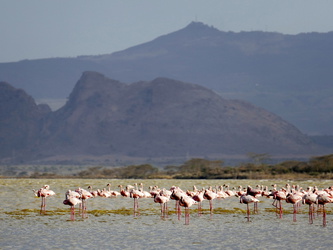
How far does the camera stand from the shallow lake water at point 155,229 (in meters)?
24.5

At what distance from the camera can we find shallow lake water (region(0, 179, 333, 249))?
80.4ft

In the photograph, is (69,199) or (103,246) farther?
(69,199)

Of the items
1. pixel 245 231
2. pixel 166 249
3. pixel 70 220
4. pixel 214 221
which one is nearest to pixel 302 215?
pixel 214 221

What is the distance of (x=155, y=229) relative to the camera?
28703 millimetres

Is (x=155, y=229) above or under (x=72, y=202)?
under

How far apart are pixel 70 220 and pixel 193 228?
5.82 m

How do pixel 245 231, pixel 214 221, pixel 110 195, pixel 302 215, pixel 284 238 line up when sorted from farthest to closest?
pixel 110 195
pixel 302 215
pixel 214 221
pixel 245 231
pixel 284 238

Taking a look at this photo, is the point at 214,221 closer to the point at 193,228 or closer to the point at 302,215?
the point at 193,228

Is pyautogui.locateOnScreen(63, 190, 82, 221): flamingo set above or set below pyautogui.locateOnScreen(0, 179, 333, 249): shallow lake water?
above

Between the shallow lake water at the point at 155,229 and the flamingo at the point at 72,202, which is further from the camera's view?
the flamingo at the point at 72,202

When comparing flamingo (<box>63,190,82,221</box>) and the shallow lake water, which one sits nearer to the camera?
the shallow lake water

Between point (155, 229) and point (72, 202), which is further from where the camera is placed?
point (72, 202)

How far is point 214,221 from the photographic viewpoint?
3161cm

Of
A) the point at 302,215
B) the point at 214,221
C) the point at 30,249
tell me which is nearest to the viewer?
the point at 30,249
